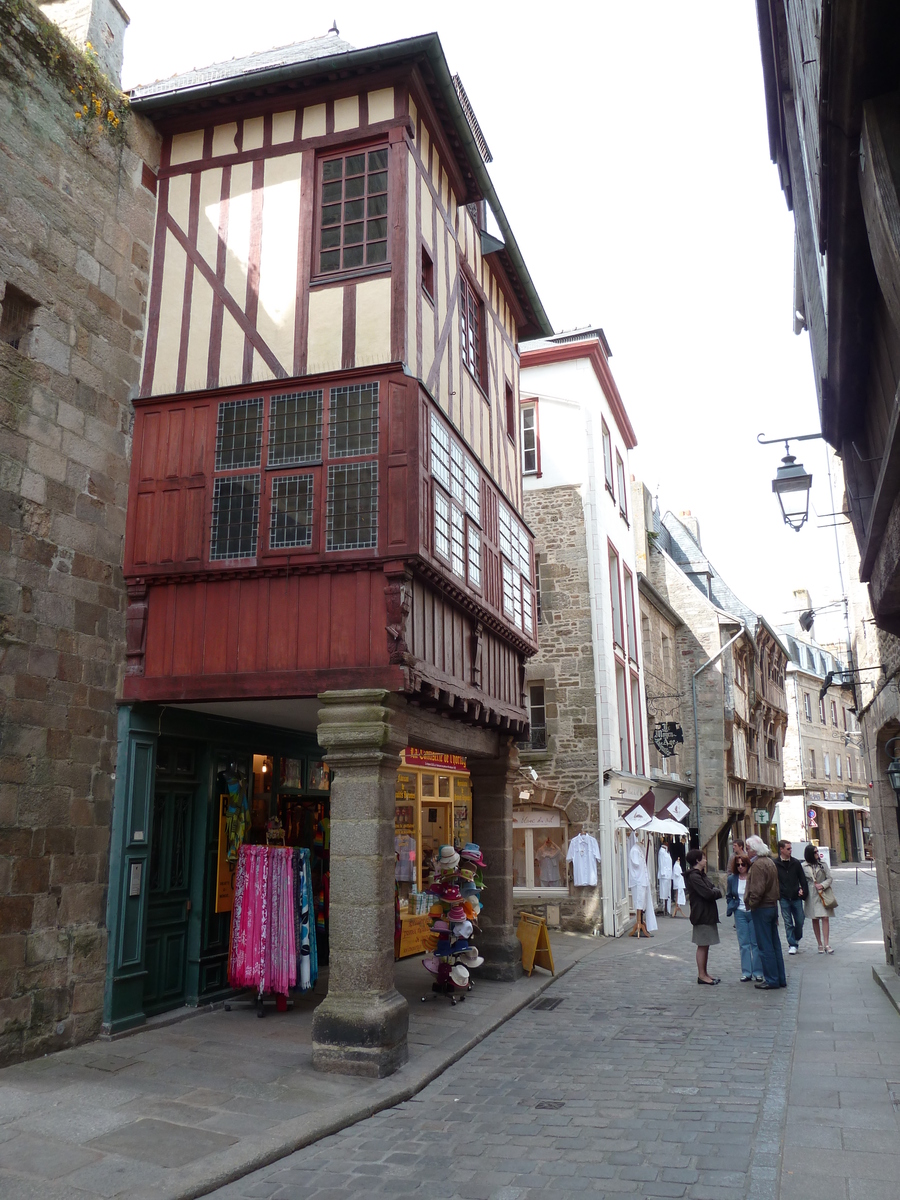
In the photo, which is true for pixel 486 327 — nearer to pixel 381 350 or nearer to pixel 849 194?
pixel 381 350

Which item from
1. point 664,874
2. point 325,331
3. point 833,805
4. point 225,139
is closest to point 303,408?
point 325,331

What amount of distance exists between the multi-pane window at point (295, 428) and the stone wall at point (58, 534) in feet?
4.73

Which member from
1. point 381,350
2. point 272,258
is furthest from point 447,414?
point 272,258

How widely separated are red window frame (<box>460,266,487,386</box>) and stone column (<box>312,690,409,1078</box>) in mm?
4658

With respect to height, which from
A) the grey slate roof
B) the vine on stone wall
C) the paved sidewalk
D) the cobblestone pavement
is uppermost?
the grey slate roof

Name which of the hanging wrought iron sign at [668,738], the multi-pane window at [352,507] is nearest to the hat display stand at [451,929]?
the multi-pane window at [352,507]

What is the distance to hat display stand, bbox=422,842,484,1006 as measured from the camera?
9.61m

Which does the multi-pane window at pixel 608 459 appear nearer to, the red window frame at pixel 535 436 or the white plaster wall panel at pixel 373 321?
the red window frame at pixel 535 436

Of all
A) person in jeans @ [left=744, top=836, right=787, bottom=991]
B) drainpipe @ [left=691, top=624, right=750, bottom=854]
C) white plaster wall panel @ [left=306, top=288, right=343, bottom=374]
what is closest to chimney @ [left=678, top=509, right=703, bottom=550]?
drainpipe @ [left=691, top=624, right=750, bottom=854]

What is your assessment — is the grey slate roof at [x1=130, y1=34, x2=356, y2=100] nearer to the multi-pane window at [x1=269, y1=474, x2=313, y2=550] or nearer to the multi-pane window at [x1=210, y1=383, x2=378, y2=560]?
the multi-pane window at [x1=210, y1=383, x2=378, y2=560]

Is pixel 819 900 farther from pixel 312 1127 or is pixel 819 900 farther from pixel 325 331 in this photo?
pixel 325 331

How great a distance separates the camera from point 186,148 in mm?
9211

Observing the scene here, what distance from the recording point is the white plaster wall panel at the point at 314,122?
8812mm

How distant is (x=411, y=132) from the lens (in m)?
8.65
